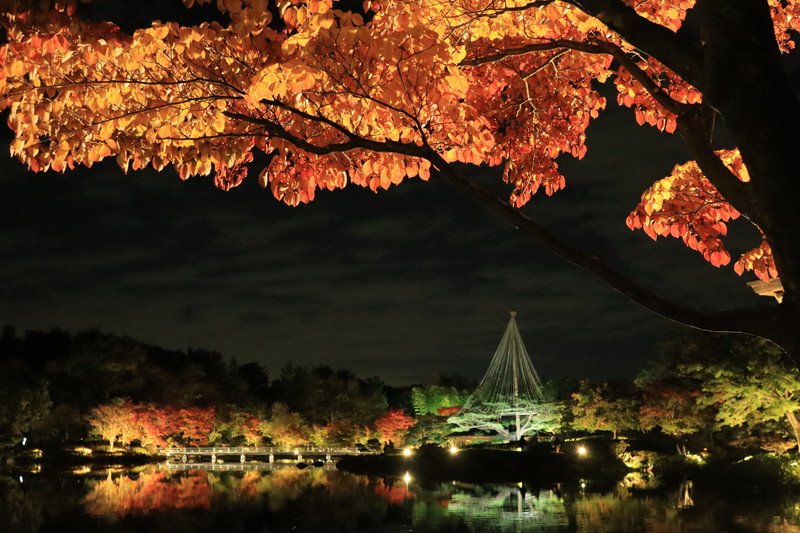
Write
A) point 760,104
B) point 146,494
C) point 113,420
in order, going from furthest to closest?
point 113,420, point 146,494, point 760,104

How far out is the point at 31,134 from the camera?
4.72 meters

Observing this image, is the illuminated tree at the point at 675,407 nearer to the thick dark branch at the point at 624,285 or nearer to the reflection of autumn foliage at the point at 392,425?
the reflection of autumn foliage at the point at 392,425

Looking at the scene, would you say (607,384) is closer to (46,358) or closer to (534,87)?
(534,87)

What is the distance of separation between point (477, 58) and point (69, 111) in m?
2.50

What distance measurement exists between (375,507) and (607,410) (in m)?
14.8

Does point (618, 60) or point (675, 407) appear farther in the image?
point (675, 407)

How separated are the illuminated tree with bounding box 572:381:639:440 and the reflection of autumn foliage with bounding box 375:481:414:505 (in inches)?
353

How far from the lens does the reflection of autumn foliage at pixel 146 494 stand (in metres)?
18.3

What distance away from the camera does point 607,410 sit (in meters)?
30.5

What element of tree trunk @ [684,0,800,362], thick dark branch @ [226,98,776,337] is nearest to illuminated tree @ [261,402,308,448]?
thick dark branch @ [226,98,776,337]

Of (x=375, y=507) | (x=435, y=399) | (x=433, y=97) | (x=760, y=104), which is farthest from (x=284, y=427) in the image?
(x=760, y=104)

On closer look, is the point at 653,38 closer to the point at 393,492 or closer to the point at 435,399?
the point at 393,492

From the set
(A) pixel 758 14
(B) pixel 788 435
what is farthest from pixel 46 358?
(A) pixel 758 14

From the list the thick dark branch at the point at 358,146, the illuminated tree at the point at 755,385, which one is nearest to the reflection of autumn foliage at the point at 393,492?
the illuminated tree at the point at 755,385
